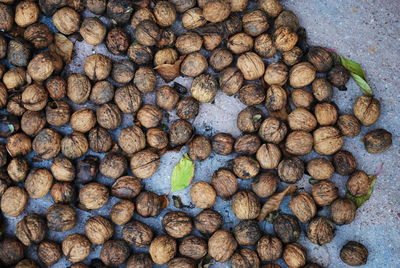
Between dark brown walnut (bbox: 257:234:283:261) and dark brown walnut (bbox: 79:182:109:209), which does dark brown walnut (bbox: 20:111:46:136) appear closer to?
dark brown walnut (bbox: 79:182:109:209)

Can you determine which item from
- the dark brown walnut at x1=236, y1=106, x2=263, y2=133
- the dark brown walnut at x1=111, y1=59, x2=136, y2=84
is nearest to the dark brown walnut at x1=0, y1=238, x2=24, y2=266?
the dark brown walnut at x1=111, y1=59, x2=136, y2=84

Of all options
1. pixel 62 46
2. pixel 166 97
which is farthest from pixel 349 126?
pixel 62 46

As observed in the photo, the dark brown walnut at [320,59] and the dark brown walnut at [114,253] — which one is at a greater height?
the dark brown walnut at [320,59]

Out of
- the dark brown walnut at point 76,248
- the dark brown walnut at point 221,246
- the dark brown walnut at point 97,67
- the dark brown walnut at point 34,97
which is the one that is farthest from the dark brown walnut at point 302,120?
the dark brown walnut at point 34,97

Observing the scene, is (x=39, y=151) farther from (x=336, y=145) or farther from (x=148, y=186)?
(x=336, y=145)

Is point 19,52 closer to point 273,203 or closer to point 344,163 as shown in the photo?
point 273,203

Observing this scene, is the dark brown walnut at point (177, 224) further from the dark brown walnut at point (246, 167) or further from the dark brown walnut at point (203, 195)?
the dark brown walnut at point (246, 167)

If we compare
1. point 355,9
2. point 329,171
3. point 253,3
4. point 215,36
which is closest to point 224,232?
point 329,171

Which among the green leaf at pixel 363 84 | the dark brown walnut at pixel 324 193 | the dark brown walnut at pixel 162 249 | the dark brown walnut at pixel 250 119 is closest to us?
the dark brown walnut at pixel 162 249
